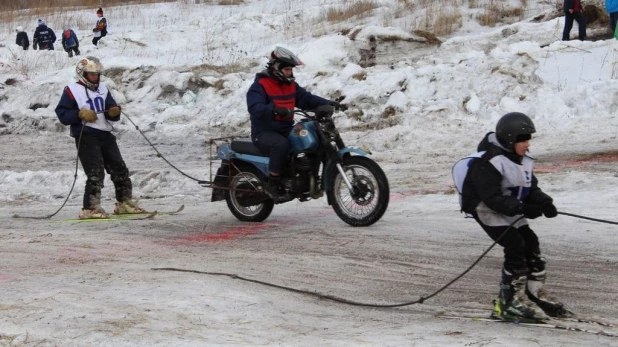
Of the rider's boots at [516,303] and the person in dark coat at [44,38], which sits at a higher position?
the person in dark coat at [44,38]

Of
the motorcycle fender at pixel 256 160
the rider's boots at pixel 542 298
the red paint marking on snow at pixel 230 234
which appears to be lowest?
the red paint marking on snow at pixel 230 234

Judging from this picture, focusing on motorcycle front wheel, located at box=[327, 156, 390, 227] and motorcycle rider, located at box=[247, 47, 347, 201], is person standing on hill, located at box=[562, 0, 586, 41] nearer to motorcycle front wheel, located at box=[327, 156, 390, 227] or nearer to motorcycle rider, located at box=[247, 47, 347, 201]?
motorcycle rider, located at box=[247, 47, 347, 201]

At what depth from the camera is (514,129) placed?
6051mm

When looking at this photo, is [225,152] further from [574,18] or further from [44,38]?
[44,38]

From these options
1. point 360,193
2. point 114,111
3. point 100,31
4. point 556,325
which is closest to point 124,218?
point 114,111

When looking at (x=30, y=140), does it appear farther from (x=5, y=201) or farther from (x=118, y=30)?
(x=118, y=30)

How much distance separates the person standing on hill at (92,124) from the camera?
431 inches

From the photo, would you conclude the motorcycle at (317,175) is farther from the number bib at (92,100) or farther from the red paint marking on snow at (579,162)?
the red paint marking on snow at (579,162)

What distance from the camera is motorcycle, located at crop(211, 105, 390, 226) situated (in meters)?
9.45

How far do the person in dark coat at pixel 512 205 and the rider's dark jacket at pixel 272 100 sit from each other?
3.79m

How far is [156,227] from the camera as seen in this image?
1053 centimetres

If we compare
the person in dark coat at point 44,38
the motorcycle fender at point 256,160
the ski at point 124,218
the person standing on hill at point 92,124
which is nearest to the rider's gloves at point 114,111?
the person standing on hill at point 92,124

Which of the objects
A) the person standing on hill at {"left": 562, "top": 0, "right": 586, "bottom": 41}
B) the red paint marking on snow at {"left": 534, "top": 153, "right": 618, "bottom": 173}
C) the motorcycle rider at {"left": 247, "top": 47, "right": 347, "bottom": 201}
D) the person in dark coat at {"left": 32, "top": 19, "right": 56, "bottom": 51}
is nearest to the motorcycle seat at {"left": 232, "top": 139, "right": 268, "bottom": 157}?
the motorcycle rider at {"left": 247, "top": 47, "right": 347, "bottom": 201}

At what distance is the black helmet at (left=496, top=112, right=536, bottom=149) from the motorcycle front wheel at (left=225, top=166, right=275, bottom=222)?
467cm
